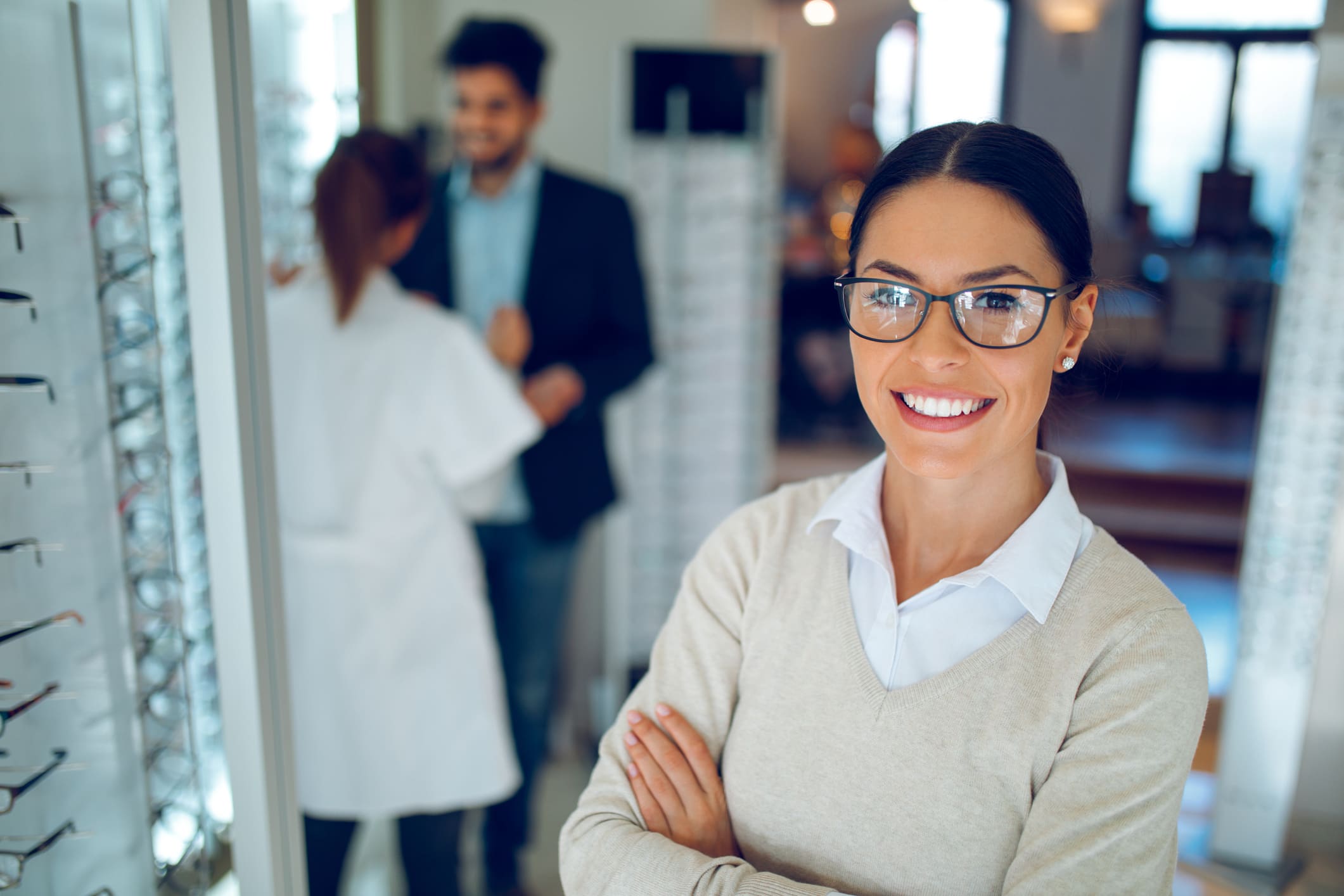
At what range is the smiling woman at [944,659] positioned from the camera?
879 millimetres

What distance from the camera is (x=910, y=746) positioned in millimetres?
942

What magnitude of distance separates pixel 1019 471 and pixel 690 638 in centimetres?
38

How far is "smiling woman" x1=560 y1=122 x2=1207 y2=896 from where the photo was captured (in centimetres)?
88

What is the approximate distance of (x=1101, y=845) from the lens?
33.3 inches

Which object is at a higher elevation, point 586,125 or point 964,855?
point 586,125

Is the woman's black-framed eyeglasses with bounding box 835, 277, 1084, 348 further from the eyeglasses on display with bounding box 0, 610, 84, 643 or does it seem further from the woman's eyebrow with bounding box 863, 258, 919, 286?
the eyeglasses on display with bounding box 0, 610, 84, 643

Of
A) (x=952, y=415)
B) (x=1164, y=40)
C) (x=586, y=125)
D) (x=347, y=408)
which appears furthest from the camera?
(x=1164, y=40)

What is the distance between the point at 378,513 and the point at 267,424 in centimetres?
80

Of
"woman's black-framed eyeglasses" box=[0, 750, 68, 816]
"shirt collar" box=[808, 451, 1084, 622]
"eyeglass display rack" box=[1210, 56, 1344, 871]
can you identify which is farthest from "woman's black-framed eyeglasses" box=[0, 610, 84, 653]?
"eyeglass display rack" box=[1210, 56, 1344, 871]

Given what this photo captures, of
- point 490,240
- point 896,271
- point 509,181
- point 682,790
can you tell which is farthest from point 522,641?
point 896,271

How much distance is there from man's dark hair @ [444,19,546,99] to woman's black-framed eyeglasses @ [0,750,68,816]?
5.55 ft

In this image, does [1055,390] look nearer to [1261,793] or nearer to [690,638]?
[690,638]

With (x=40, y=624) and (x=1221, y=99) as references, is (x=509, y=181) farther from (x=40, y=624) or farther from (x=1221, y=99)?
(x=1221, y=99)

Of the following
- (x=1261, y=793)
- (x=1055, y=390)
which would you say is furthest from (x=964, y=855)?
(x=1261, y=793)
